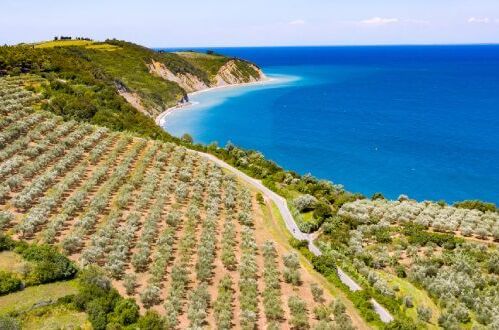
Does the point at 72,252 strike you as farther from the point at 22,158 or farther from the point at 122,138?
the point at 122,138

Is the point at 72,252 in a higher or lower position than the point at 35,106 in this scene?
lower

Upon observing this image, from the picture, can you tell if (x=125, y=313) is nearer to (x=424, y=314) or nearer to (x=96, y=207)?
(x=96, y=207)

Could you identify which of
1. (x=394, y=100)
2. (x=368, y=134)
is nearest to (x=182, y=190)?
(x=368, y=134)

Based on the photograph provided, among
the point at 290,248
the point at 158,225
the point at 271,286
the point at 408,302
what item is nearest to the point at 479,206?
the point at 408,302

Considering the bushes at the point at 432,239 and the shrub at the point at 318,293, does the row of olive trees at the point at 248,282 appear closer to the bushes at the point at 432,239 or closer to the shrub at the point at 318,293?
the shrub at the point at 318,293

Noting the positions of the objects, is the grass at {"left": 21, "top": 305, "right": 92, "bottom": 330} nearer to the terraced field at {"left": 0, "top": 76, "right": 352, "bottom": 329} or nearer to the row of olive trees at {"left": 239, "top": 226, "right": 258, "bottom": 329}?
the terraced field at {"left": 0, "top": 76, "right": 352, "bottom": 329}

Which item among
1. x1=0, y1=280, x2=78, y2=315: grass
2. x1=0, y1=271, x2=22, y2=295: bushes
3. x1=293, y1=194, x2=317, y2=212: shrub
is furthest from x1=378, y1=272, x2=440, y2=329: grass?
x1=0, y1=271, x2=22, y2=295: bushes
